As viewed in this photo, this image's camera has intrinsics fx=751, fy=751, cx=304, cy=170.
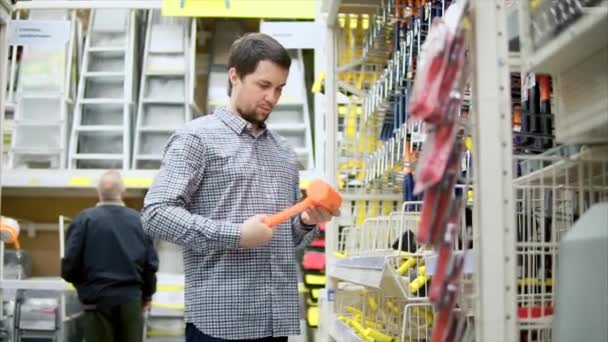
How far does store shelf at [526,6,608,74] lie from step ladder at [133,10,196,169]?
334cm

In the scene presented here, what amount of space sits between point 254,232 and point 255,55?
482 mm

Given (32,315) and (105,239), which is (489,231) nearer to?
(105,239)

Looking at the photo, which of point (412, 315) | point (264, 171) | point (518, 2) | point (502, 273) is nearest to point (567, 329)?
point (502, 273)

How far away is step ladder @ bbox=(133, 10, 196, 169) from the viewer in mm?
4547

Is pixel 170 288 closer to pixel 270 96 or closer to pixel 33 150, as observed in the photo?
pixel 33 150

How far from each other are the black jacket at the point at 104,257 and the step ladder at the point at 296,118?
1.08 m

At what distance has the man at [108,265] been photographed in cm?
404

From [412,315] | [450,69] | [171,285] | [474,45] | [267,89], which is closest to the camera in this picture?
[450,69]

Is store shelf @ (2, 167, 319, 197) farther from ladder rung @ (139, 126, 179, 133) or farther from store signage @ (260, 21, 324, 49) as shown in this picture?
store signage @ (260, 21, 324, 49)

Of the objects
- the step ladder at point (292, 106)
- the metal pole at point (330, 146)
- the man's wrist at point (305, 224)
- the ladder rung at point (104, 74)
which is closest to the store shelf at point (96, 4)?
the ladder rung at point (104, 74)

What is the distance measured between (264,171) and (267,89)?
21 centimetres

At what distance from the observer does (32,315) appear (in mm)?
4301

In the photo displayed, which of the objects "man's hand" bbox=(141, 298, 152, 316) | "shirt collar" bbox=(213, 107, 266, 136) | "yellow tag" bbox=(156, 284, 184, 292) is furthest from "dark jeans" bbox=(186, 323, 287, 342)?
"yellow tag" bbox=(156, 284, 184, 292)

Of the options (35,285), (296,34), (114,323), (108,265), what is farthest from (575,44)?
(35,285)
